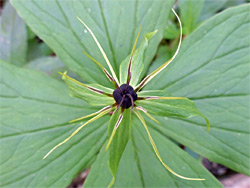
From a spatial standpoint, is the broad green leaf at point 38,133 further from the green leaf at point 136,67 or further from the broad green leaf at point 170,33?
the broad green leaf at point 170,33

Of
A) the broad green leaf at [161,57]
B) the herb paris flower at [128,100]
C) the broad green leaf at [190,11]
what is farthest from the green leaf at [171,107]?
the broad green leaf at [190,11]

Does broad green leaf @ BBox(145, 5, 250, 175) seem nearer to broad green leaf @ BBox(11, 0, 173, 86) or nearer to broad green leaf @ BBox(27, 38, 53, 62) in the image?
broad green leaf @ BBox(11, 0, 173, 86)

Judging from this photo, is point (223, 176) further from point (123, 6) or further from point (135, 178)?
point (123, 6)

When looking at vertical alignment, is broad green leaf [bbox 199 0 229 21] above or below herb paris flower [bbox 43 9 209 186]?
above

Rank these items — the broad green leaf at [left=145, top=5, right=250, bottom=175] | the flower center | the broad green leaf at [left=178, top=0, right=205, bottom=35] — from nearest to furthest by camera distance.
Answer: the flower center → the broad green leaf at [left=145, top=5, right=250, bottom=175] → the broad green leaf at [left=178, top=0, right=205, bottom=35]

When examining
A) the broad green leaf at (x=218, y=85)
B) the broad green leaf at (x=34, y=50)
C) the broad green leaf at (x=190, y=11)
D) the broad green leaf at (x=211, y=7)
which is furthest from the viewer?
the broad green leaf at (x=34, y=50)

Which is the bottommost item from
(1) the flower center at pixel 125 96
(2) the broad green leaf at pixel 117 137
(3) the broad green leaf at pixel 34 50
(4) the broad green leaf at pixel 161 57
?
(2) the broad green leaf at pixel 117 137

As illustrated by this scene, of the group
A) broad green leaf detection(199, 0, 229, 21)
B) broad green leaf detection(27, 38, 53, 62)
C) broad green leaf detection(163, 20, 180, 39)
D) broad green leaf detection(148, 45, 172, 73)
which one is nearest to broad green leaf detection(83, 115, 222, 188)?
broad green leaf detection(148, 45, 172, 73)

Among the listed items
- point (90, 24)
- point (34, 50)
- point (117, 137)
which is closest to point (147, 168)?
point (117, 137)
